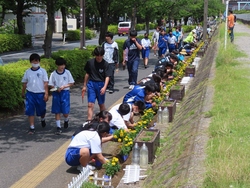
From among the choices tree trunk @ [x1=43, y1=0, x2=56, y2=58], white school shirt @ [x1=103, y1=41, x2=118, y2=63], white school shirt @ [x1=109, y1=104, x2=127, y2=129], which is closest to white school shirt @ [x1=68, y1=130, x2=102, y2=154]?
white school shirt @ [x1=109, y1=104, x2=127, y2=129]

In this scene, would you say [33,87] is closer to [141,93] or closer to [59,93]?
[59,93]

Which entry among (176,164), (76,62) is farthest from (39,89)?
(76,62)

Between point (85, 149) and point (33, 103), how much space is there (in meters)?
2.62

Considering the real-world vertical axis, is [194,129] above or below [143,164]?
above

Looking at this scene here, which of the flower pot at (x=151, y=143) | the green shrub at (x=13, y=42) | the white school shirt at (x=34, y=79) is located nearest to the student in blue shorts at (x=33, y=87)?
the white school shirt at (x=34, y=79)

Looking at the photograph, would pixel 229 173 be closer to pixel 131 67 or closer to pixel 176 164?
pixel 176 164

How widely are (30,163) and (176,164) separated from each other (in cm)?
258

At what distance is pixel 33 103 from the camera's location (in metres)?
8.40

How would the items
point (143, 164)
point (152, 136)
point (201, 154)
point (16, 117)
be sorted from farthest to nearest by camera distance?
1. point (16, 117)
2. point (152, 136)
3. point (143, 164)
4. point (201, 154)

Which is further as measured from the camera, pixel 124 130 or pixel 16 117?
pixel 16 117

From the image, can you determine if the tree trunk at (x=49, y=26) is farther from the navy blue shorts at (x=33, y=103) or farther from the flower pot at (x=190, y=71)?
the navy blue shorts at (x=33, y=103)

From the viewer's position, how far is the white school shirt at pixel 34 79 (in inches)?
328

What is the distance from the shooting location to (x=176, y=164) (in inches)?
207

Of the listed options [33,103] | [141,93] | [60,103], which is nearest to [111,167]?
[60,103]
